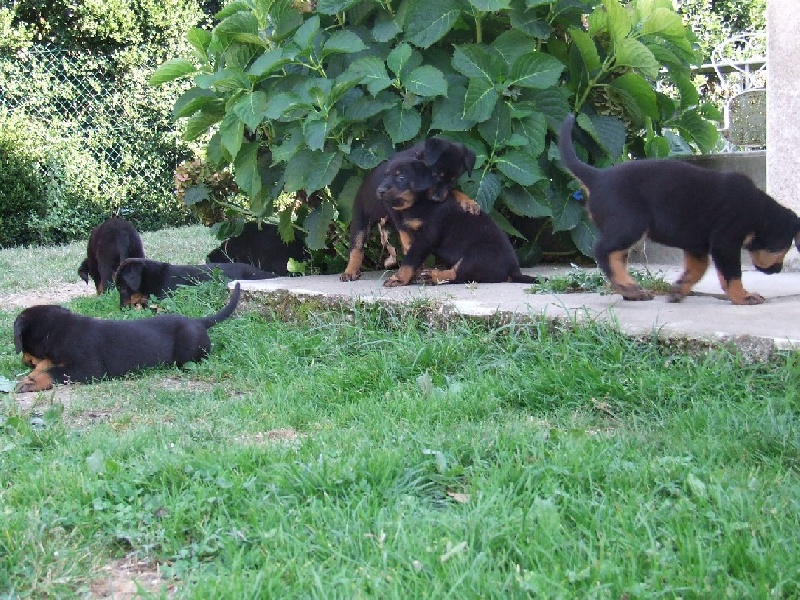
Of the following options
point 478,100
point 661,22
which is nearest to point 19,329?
point 478,100

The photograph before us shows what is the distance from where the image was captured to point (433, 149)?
563 cm

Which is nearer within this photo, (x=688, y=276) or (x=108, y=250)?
(x=688, y=276)

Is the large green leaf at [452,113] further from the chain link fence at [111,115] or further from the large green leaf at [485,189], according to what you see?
the chain link fence at [111,115]

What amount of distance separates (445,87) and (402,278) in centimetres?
127

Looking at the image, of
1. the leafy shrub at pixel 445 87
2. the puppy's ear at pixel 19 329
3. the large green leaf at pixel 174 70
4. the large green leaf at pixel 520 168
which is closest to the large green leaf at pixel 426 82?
the leafy shrub at pixel 445 87

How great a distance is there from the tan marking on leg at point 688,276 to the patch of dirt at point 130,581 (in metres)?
3.13

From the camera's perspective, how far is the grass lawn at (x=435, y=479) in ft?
7.22

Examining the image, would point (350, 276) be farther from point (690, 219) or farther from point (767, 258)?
point (767, 258)

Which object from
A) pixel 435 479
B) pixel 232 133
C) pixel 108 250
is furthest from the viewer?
pixel 108 250

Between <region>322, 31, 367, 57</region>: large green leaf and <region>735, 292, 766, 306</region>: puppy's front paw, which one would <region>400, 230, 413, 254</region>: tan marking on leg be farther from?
<region>735, 292, 766, 306</region>: puppy's front paw

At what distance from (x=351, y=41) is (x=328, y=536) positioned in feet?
14.2

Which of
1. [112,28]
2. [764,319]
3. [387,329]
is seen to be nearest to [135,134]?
[112,28]

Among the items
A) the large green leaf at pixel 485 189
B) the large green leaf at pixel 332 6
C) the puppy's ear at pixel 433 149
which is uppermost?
the large green leaf at pixel 332 6

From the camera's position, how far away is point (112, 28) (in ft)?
49.9
